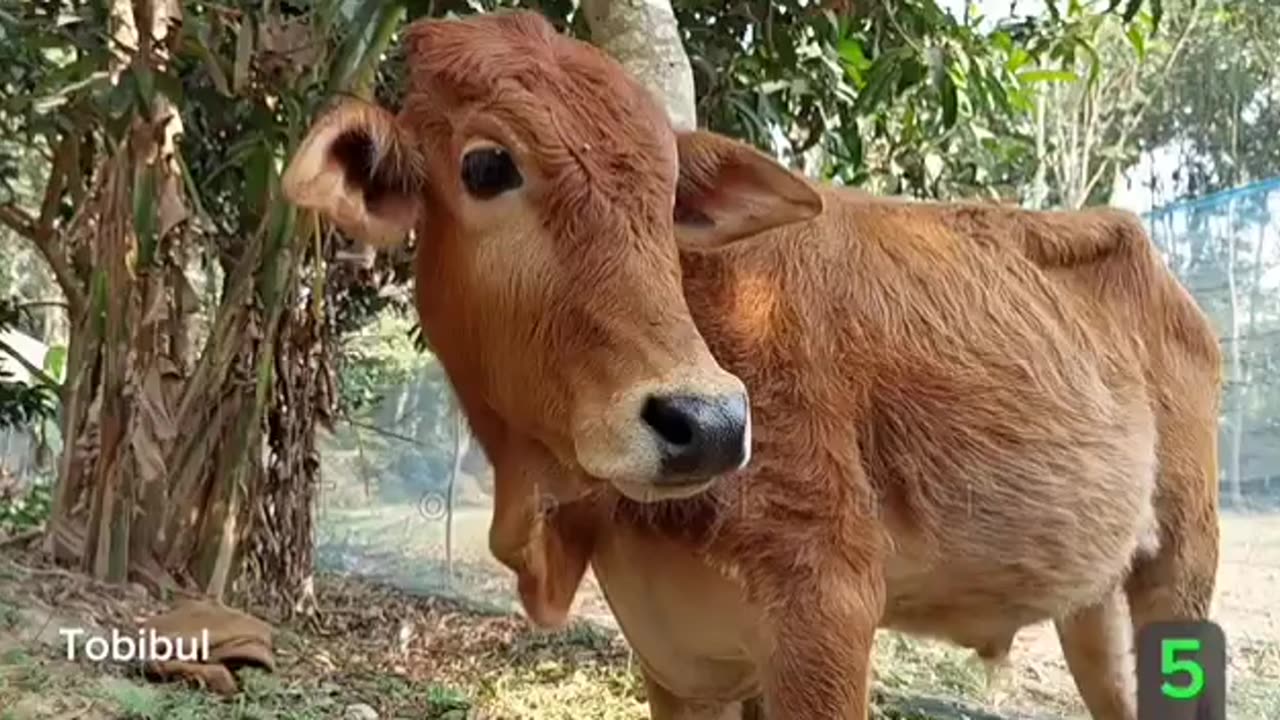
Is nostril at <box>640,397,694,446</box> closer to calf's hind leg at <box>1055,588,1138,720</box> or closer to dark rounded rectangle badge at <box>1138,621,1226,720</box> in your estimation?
dark rounded rectangle badge at <box>1138,621,1226,720</box>

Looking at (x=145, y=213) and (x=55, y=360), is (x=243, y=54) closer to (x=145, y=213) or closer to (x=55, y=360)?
(x=145, y=213)

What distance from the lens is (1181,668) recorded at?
142 cm

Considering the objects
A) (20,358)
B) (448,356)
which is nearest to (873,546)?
(448,356)

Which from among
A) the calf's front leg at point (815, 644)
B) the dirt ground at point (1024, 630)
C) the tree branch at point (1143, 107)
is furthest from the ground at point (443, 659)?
the tree branch at point (1143, 107)

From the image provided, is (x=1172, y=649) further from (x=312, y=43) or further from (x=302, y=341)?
(x=302, y=341)

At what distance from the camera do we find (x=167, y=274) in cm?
270

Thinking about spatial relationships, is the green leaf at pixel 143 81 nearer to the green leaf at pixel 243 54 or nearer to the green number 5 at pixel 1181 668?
the green leaf at pixel 243 54

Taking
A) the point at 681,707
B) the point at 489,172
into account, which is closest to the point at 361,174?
the point at 489,172

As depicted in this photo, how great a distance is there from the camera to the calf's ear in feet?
4.33

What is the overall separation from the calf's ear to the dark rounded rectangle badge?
57 centimetres

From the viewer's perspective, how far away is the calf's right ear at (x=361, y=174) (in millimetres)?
1124

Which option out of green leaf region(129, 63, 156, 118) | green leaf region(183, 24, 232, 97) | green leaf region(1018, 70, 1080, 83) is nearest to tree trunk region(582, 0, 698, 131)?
green leaf region(129, 63, 156, 118)

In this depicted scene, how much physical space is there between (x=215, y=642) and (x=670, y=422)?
1.42 metres

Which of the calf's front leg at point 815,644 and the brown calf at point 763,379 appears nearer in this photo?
the brown calf at point 763,379
